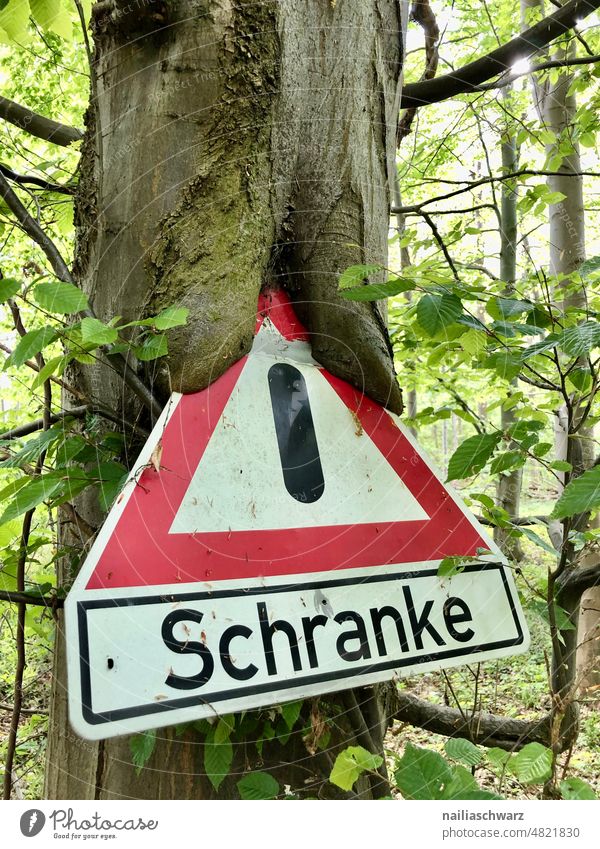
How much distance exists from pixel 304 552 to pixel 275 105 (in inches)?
34.8

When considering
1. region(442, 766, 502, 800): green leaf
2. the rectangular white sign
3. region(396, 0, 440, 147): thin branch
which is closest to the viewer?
the rectangular white sign

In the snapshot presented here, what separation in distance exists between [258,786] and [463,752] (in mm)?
331

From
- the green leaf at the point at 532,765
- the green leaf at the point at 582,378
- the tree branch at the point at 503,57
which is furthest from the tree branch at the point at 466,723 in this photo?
the tree branch at the point at 503,57

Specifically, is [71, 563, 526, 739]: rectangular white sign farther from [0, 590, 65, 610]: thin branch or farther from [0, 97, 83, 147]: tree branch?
[0, 97, 83, 147]: tree branch

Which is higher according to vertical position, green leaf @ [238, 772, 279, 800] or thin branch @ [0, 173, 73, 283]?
thin branch @ [0, 173, 73, 283]

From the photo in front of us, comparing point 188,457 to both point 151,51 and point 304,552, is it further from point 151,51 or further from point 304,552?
point 151,51

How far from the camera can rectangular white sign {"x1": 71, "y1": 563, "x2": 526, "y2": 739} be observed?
2.38ft

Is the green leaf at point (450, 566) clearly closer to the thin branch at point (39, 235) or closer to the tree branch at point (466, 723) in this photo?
the tree branch at point (466, 723)

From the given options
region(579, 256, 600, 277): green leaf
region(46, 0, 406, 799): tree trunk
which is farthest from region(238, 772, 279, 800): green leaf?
region(579, 256, 600, 277): green leaf

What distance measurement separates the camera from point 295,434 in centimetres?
102

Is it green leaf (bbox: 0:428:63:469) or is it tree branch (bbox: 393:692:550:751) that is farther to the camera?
tree branch (bbox: 393:692:550:751)

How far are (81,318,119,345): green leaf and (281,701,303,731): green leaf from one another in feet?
2.06

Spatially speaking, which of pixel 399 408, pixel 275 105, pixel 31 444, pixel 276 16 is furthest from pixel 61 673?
pixel 276 16

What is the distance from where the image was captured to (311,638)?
2.88 ft
